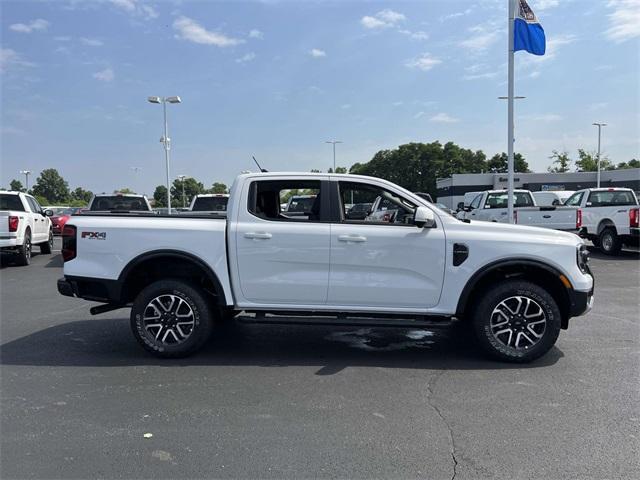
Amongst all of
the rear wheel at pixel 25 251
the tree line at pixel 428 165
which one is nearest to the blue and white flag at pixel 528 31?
the rear wheel at pixel 25 251

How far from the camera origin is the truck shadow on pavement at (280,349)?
523 centimetres

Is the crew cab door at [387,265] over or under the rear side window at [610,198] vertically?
under

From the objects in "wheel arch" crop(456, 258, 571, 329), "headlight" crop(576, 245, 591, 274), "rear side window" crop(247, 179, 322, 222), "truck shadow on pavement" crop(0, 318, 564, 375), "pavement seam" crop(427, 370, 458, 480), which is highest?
"rear side window" crop(247, 179, 322, 222)

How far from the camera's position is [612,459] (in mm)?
3281

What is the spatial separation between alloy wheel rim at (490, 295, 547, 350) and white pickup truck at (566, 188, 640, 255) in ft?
37.4

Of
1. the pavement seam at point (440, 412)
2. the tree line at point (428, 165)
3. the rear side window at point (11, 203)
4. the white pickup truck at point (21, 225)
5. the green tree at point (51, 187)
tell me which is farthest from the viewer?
the green tree at point (51, 187)

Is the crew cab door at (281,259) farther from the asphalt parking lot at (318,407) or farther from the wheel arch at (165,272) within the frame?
the asphalt parking lot at (318,407)

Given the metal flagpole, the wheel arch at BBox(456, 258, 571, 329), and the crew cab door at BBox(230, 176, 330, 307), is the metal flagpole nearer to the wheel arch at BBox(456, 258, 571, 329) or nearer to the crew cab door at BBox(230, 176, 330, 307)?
the wheel arch at BBox(456, 258, 571, 329)

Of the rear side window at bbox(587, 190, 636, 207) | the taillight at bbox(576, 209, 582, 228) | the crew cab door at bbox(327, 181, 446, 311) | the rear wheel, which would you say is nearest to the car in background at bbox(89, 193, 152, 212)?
the rear wheel

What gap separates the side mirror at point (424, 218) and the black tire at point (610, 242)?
41.1 feet

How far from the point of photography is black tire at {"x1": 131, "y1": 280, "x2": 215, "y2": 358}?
17.2 feet

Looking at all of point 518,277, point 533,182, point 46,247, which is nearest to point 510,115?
point 518,277

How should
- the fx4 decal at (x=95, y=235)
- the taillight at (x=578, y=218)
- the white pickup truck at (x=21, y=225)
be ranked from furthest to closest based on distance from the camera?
the taillight at (x=578, y=218), the white pickup truck at (x=21, y=225), the fx4 decal at (x=95, y=235)

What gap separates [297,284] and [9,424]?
2693 millimetres
